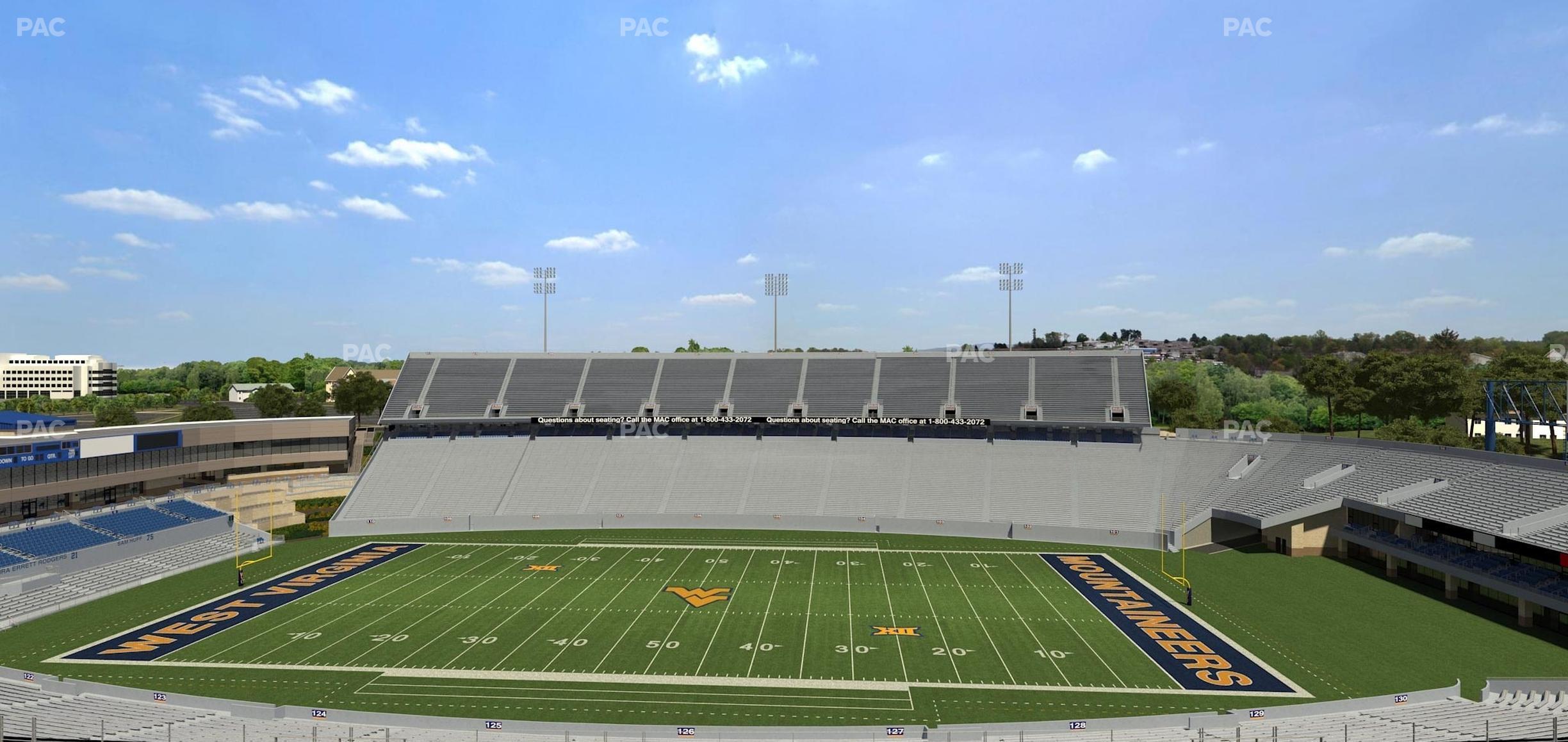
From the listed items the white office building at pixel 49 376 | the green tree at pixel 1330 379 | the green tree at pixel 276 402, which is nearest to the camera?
the green tree at pixel 1330 379

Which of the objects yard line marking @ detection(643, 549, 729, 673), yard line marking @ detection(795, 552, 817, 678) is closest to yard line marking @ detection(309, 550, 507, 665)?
yard line marking @ detection(643, 549, 729, 673)

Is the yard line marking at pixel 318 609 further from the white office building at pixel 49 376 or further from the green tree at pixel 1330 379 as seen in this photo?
the white office building at pixel 49 376

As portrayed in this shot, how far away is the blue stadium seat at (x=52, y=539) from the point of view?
1268 inches

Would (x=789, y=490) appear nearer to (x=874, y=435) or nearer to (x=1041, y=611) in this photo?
(x=874, y=435)

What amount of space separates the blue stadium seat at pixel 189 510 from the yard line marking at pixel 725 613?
2709cm

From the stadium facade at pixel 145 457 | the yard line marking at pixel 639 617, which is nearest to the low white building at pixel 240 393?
the stadium facade at pixel 145 457

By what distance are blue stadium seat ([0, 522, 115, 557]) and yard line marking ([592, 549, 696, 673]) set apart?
81.1ft

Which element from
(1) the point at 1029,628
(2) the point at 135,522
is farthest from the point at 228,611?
(1) the point at 1029,628

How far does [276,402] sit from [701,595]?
201 ft

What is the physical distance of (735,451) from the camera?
4856cm

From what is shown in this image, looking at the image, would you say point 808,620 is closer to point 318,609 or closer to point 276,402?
point 318,609

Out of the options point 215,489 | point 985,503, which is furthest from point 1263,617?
point 215,489

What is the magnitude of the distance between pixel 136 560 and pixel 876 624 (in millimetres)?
32197

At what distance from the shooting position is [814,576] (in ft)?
108
